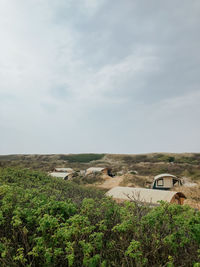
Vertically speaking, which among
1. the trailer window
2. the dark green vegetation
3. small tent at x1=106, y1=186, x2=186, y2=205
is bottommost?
the trailer window

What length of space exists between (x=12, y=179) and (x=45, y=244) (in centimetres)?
872

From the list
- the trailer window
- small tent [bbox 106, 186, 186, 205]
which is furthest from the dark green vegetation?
the trailer window

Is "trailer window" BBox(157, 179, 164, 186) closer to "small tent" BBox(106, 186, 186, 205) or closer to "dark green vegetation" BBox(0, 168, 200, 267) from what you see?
"small tent" BBox(106, 186, 186, 205)

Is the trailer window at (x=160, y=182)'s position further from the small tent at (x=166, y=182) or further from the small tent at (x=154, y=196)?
the small tent at (x=154, y=196)

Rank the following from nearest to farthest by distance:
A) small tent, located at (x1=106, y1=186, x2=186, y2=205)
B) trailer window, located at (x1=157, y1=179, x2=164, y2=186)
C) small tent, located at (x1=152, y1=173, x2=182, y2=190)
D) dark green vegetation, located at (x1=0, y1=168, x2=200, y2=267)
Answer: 1. dark green vegetation, located at (x1=0, y1=168, x2=200, y2=267)
2. small tent, located at (x1=106, y1=186, x2=186, y2=205)
3. small tent, located at (x1=152, y1=173, x2=182, y2=190)
4. trailer window, located at (x1=157, y1=179, x2=164, y2=186)

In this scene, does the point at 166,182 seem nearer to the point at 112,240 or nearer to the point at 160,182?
the point at 160,182

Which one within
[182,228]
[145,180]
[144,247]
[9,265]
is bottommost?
[145,180]

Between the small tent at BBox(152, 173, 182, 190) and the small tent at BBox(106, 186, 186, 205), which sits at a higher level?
the small tent at BBox(106, 186, 186, 205)

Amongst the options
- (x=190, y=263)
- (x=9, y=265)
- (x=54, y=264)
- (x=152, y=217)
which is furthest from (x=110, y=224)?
(x=9, y=265)

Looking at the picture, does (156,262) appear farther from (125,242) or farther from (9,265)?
(9,265)

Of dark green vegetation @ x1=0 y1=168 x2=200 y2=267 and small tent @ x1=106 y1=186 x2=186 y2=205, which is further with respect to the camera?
small tent @ x1=106 y1=186 x2=186 y2=205

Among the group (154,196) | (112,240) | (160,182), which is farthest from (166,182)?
(112,240)

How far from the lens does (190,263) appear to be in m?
3.67

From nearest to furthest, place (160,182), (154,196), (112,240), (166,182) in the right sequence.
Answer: (112,240), (154,196), (166,182), (160,182)
